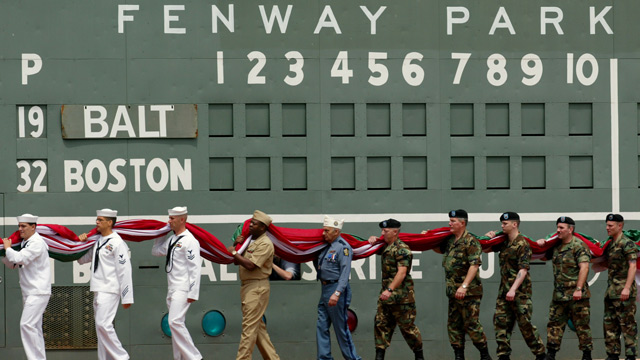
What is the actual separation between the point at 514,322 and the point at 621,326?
136 centimetres

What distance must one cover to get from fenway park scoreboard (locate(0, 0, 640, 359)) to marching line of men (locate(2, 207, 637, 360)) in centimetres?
61

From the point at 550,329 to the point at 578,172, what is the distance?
2.16m

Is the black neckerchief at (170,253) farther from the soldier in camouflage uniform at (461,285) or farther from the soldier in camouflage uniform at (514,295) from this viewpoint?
the soldier in camouflage uniform at (514,295)

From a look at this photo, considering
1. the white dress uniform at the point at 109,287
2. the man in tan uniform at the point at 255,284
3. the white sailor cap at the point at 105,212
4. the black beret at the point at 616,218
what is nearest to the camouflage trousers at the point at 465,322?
the black beret at the point at 616,218

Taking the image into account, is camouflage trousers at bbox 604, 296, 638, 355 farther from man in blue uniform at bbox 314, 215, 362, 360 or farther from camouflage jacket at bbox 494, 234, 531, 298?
man in blue uniform at bbox 314, 215, 362, 360

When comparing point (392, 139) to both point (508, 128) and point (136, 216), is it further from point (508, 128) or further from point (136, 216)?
point (136, 216)

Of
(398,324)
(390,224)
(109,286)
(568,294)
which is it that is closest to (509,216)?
(568,294)

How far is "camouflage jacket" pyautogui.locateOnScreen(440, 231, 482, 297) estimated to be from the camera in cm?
1146

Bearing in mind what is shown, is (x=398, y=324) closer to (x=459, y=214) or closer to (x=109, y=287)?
(x=459, y=214)

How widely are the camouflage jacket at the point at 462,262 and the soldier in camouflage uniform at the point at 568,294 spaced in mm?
996

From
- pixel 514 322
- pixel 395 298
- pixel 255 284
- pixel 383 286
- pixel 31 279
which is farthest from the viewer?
pixel 514 322

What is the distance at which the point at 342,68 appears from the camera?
40.3ft

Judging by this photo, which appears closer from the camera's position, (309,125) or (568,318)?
(568,318)

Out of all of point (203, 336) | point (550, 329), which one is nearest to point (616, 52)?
point (550, 329)
